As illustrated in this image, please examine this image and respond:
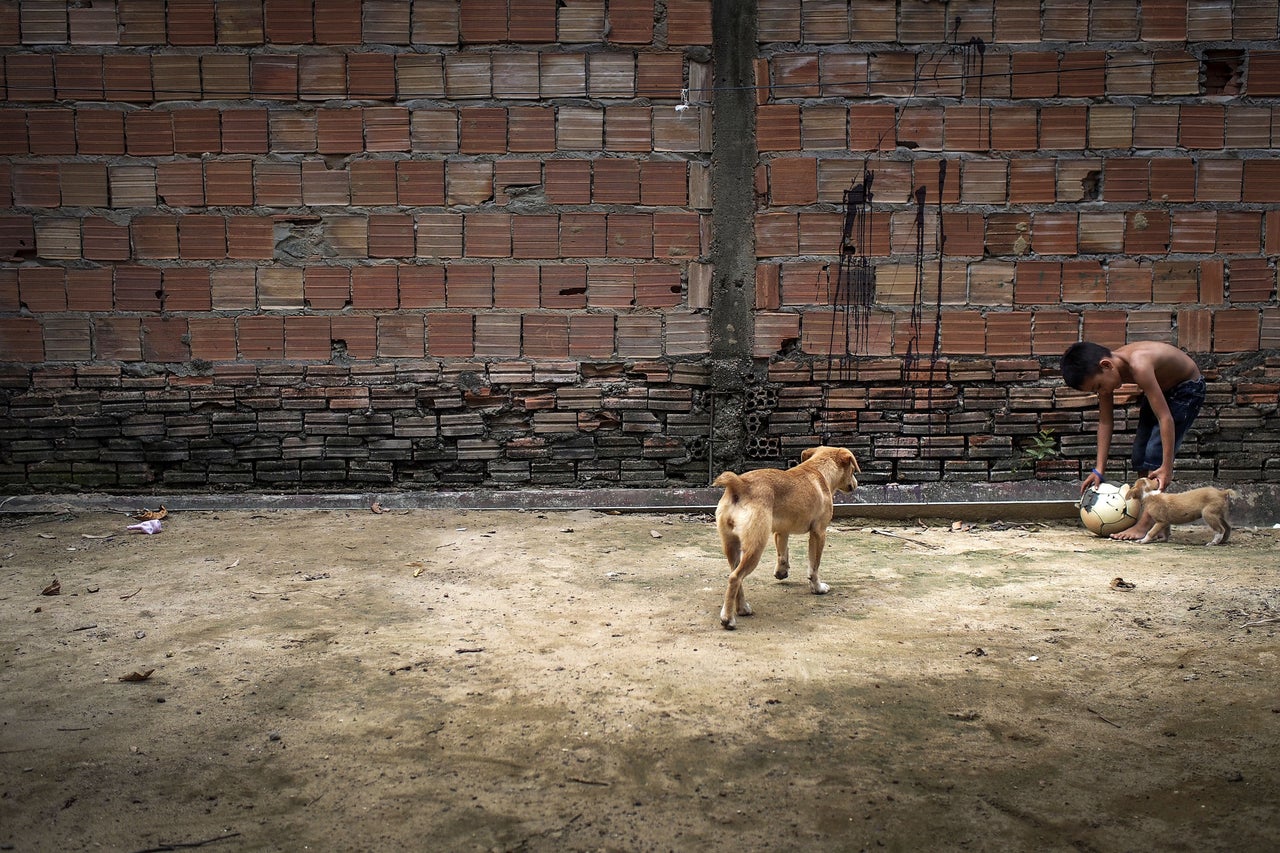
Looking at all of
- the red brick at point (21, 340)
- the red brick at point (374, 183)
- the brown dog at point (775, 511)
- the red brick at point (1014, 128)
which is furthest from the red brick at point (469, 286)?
the red brick at point (1014, 128)

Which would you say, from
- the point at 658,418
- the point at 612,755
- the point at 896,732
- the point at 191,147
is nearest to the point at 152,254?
the point at 191,147

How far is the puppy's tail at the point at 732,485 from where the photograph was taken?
406cm

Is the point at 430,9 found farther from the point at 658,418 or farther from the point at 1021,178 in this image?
the point at 1021,178

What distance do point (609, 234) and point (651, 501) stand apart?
1917 millimetres

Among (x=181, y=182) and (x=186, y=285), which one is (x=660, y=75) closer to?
(x=181, y=182)

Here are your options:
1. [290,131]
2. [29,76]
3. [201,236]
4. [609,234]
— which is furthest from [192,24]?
[609,234]

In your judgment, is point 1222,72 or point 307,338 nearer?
point 1222,72

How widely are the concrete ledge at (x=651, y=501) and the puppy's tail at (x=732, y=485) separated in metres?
2.42

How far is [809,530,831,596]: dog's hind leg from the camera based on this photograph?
15.1ft

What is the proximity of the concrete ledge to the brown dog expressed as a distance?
1589 millimetres

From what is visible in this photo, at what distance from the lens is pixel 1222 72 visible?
654 centimetres

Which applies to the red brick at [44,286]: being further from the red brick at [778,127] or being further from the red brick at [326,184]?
the red brick at [778,127]

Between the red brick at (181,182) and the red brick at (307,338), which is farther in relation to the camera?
the red brick at (307,338)

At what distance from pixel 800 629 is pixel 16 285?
19.8 feet
